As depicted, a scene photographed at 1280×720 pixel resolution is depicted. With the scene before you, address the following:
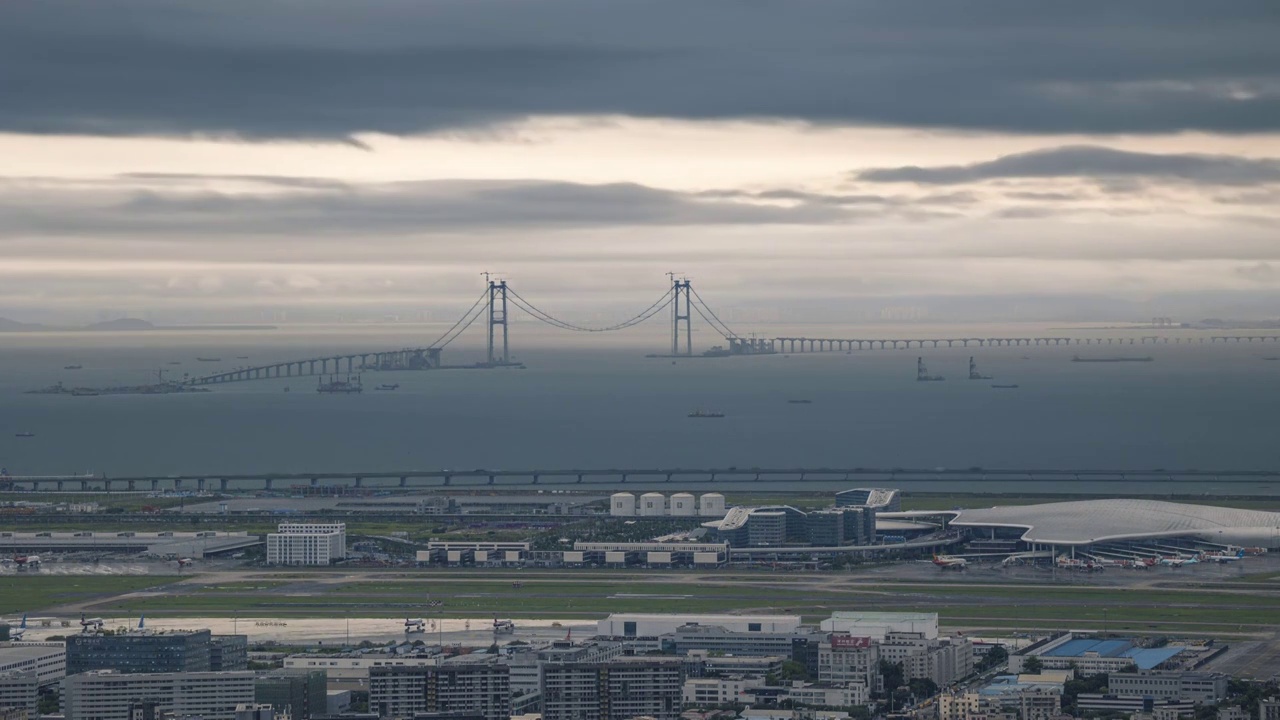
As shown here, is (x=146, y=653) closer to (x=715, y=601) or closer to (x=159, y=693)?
(x=159, y=693)

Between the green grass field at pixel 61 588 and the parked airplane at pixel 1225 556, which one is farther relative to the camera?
the parked airplane at pixel 1225 556

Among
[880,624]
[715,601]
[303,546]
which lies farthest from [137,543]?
[880,624]

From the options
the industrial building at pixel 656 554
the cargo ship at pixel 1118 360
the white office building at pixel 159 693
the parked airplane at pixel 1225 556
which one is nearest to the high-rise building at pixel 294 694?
the white office building at pixel 159 693

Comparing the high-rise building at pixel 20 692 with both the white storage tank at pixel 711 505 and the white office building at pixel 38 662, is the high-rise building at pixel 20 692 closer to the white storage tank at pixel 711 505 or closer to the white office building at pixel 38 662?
the white office building at pixel 38 662

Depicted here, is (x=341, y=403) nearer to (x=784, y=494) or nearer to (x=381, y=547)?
(x=784, y=494)

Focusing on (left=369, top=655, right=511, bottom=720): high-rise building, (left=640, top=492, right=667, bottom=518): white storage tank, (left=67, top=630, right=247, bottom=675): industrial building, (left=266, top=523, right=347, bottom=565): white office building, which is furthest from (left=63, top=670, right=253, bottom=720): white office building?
(left=640, top=492, right=667, bottom=518): white storage tank
